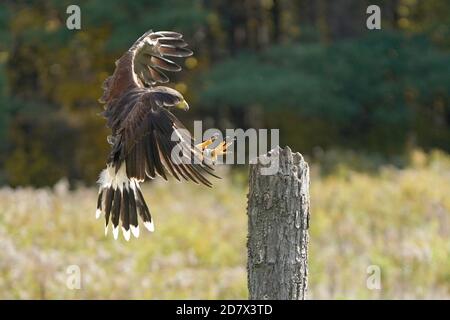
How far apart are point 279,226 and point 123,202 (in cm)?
151

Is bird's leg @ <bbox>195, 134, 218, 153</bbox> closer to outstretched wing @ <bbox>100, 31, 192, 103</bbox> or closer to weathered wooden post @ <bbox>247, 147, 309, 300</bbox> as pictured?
weathered wooden post @ <bbox>247, 147, 309, 300</bbox>

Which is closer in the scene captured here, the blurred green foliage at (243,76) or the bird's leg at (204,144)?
the bird's leg at (204,144)

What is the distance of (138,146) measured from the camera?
5.15 m

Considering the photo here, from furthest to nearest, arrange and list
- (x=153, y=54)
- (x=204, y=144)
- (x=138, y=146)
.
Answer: (x=153, y=54) → (x=138, y=146) → (x=204, y=144)

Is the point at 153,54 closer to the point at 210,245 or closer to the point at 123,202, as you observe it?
the point at 123,202

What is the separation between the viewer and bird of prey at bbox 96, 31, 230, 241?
4922mm

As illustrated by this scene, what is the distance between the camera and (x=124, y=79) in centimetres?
610

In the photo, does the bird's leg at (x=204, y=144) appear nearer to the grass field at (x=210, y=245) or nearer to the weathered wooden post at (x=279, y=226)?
the weathered wooden post at (x=279, y=226)

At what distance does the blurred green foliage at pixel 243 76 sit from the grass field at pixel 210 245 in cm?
451

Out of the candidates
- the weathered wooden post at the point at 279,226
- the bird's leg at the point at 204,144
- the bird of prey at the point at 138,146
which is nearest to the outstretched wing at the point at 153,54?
the bird of prey at the point at 138,146

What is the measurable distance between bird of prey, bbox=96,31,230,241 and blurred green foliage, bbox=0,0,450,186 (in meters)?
10.4

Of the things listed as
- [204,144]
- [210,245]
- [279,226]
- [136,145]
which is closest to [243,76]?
[210,245]

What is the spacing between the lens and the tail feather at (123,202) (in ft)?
18.8
